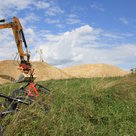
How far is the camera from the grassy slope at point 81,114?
7.03 m

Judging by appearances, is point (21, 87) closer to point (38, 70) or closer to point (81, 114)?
point (81, 114)

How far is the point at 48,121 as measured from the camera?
7.22m

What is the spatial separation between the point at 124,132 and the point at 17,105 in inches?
99.0

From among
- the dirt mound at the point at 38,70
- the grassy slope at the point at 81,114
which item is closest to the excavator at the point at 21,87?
the grassy slope at the point at 81,114

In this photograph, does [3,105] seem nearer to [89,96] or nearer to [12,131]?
[12,131]

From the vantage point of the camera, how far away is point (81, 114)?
8758 mm

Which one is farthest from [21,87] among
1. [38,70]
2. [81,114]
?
[38,70]

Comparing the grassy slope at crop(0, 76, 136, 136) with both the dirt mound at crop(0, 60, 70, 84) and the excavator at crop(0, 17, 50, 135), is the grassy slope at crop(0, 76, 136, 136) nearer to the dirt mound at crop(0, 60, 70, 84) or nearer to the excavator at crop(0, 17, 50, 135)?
the excavator at crop(0, 17, 50, 135)

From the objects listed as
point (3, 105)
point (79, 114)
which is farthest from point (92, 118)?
point (3, 105)

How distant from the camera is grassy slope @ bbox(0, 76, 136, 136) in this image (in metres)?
7.03

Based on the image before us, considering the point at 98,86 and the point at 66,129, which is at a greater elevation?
the point at 98,86

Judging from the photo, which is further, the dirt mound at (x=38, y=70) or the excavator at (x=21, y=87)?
the dirt mound at (x=38, y=70)

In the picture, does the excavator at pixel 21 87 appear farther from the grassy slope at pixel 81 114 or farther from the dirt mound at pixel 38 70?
the dirt mound at pixel 38 70

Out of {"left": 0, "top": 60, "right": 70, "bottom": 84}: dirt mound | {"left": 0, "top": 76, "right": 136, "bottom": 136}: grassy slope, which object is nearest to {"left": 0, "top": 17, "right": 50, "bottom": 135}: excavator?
{"left": 0, "top": 76, "right": 136, "bottom": 136}: grassy slope
